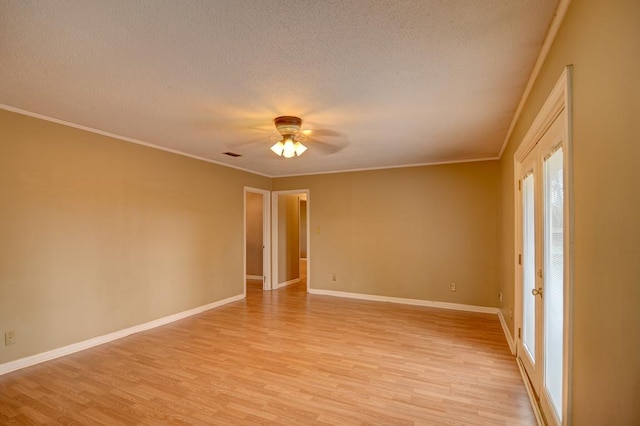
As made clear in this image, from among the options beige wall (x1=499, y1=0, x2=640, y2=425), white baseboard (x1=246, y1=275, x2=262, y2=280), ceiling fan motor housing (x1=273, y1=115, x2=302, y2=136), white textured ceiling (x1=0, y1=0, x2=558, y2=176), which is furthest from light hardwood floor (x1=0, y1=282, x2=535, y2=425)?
white baseboard (x1=246, y1=275, x2=262, y2=280)

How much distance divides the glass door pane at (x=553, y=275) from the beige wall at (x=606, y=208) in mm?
470

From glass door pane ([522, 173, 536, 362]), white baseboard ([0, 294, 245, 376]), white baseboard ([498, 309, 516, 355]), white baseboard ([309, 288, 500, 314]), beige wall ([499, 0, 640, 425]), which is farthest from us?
white baseboard ([309, 288, 500, 314])

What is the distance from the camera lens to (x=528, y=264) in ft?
9.11

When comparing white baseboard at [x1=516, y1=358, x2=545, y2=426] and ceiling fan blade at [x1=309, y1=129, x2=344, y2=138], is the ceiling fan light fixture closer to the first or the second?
ceiling fan blade at [x1=309, y1=129, x2=344, y2=138]

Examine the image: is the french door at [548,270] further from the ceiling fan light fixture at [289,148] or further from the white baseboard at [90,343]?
the white baseboard at [90,343]

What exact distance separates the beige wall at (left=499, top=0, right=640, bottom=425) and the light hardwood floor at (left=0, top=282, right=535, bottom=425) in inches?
51.5

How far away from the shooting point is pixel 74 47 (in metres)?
1.85

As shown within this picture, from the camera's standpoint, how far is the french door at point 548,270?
1.73 m

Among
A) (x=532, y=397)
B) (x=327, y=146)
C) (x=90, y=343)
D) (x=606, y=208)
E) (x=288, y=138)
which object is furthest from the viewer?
(x=327, y=146)

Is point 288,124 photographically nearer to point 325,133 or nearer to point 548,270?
point 325,133

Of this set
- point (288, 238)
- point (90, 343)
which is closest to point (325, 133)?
point (90, 343)

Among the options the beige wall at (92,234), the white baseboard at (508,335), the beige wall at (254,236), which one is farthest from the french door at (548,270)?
the beige wall at (254,236)

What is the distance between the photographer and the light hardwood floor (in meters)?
2.21

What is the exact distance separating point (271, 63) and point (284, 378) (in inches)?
→ 102
